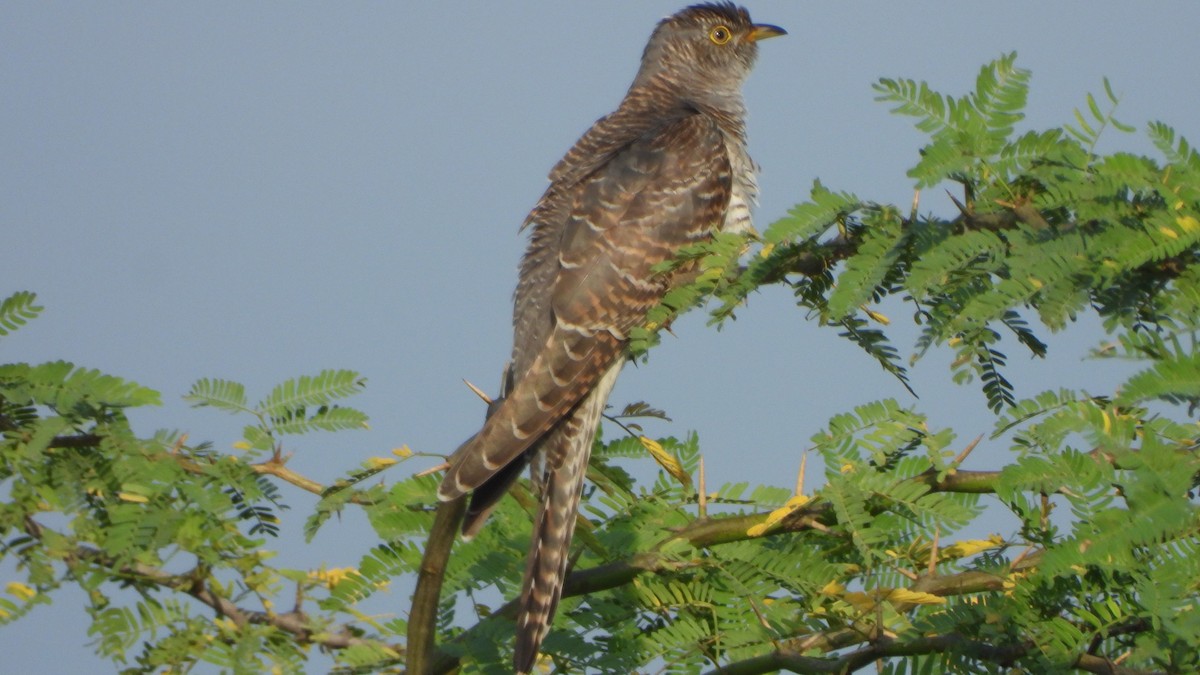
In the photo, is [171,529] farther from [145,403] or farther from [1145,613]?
[1145,613]

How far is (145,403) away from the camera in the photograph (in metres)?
3.52

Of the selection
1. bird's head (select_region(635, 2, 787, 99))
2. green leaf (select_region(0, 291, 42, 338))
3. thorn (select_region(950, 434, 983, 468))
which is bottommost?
thorn (select_region(950, 434, 983, 468))

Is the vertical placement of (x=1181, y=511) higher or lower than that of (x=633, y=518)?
lower

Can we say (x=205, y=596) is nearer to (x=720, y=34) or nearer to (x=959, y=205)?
(x=959, y=205)

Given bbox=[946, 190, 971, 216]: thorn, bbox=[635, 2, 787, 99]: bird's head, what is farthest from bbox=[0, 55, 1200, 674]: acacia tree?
bbox=[635, 2, 787, 99]: bird's head

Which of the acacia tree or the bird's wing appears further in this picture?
the bird's wing

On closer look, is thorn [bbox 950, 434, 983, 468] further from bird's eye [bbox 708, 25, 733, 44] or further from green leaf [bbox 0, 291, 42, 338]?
bird's eye [bbox 708, 25, 733, 44]

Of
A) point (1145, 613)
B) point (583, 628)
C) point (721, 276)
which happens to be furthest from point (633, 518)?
point (1145, 613)

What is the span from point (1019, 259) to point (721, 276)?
986 mm

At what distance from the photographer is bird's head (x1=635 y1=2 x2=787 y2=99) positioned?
315 inches

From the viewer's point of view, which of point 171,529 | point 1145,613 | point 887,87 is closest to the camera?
point 1145,613

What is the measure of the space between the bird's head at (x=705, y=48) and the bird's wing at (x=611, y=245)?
1643 mm

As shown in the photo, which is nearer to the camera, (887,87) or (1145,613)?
(1145,613)

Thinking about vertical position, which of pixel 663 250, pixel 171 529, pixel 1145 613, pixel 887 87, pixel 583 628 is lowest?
pixel 1145 613
